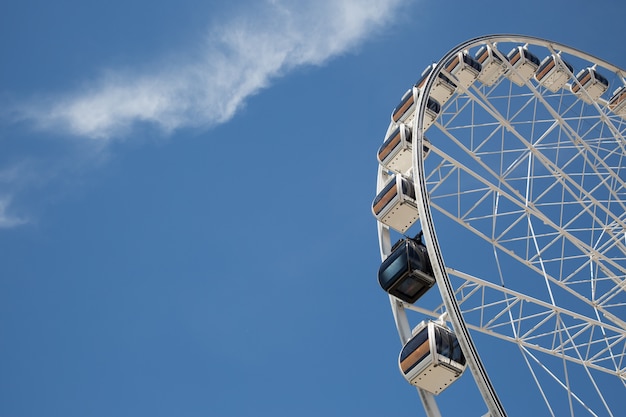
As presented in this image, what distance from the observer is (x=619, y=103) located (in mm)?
23125

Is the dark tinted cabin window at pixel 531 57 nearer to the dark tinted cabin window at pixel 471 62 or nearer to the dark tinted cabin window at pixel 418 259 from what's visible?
the dark tinted cabin window at pixel 471 62

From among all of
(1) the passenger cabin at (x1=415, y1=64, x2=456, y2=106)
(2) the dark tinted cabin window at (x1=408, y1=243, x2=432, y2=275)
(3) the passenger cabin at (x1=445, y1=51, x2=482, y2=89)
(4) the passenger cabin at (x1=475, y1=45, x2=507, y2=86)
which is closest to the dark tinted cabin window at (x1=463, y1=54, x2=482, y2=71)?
(3) the passenger cabin at (x1=445, y1=51, x2=482, y2=89)

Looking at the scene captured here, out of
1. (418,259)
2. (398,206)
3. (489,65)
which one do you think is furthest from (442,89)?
(418,259)

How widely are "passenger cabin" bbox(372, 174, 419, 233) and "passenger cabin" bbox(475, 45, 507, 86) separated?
24.6 ft

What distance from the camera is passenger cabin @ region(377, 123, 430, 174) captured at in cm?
1589

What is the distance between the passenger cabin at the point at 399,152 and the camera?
15894 mm

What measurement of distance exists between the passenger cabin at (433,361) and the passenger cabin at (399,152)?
4.83 metres

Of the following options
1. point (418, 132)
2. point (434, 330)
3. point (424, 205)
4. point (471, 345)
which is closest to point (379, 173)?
point (418, 132)

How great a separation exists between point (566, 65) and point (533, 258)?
8256 mm

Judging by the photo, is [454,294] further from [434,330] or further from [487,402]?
[487,402]

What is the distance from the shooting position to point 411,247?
1352cm

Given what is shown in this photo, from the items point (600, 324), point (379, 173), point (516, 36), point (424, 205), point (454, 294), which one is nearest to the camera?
point (454, 294)

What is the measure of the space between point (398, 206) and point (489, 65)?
8329 mm

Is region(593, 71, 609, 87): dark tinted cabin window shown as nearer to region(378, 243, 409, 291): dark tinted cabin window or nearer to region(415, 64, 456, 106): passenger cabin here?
region(415, 64, 456, 106): passenger cabin
